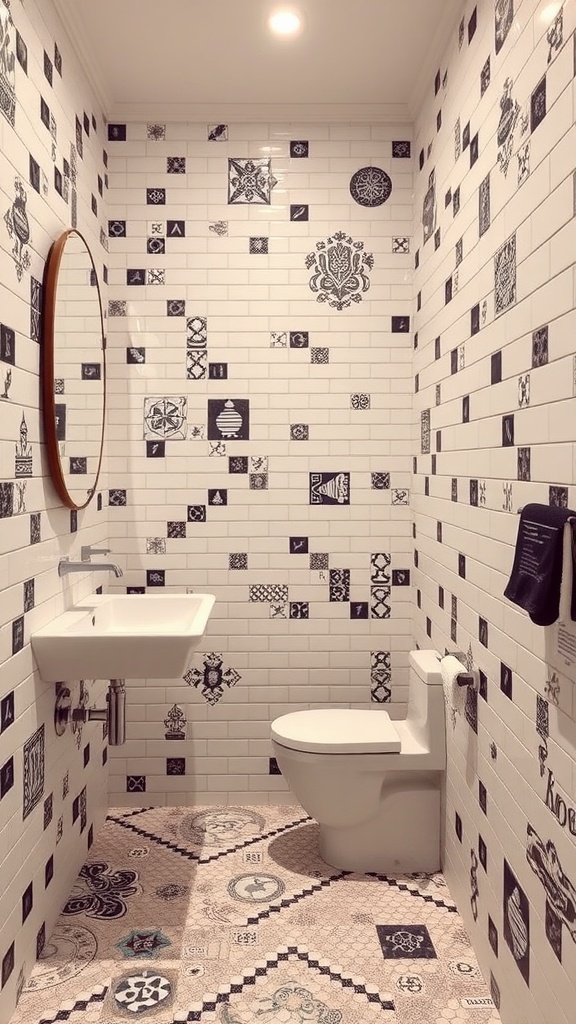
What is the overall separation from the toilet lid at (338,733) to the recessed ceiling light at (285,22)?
234cm

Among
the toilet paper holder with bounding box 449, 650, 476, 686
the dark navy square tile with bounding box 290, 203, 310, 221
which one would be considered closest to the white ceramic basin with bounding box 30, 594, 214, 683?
the toilet paper holder with bounding box 449, 650, 476, 686

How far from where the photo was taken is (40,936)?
200 centimetres

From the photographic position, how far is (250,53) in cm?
252

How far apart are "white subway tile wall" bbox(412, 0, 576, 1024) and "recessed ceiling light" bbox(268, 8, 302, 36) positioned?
51cm

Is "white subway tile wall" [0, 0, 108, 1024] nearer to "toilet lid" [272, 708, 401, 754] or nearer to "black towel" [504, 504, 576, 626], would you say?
"toilet lid" [272, 708, 401, 754]

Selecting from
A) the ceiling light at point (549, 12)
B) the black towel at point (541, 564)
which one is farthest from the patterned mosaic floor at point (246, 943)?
the ceiling light at point (549, 12)

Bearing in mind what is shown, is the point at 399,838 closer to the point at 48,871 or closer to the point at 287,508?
the point at 48,871

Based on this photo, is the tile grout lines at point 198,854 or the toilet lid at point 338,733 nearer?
the toilet lid at point 338,733

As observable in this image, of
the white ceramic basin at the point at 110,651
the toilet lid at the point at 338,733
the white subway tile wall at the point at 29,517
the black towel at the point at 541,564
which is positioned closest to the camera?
the black towel at the point at 541,564

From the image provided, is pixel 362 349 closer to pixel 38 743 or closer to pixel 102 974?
pixel 38 743

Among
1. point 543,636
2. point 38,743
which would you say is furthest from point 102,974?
point 543,636

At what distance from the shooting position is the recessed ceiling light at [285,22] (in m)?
2.30

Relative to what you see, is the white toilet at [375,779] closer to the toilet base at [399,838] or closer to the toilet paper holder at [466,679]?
the toilet base at [399,838]

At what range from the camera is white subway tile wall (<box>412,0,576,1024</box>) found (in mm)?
1368
